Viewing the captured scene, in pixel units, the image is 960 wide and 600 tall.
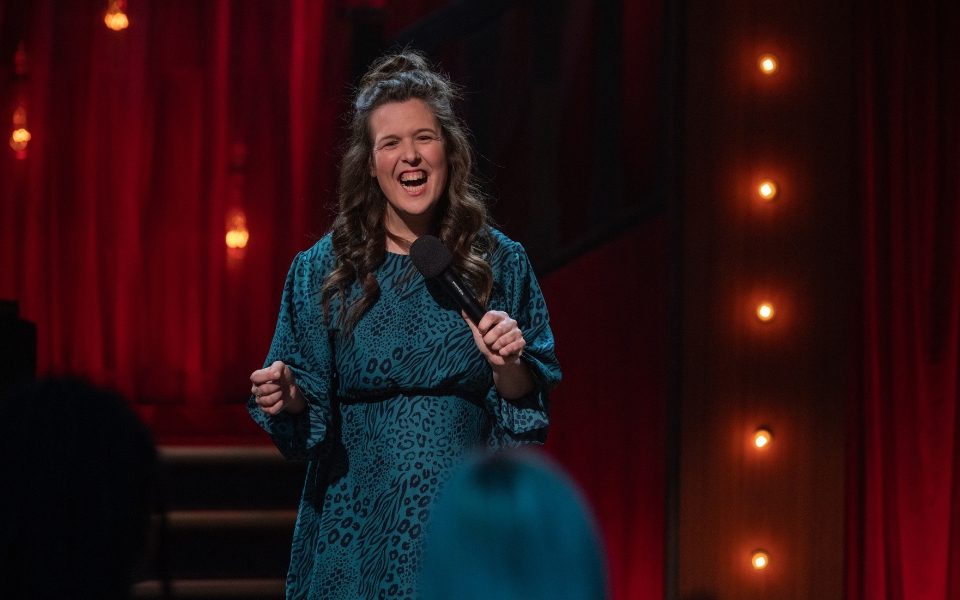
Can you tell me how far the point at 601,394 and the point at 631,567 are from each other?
586 mm

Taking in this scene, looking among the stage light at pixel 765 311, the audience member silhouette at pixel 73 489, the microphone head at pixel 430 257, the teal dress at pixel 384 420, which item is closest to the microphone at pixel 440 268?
the microphone head at pixel 430 257

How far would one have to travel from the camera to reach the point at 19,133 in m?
3.97

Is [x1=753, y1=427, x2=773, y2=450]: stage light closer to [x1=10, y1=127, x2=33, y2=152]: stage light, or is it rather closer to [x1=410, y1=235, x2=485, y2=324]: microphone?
[x1=410, y1=235, x2=485, y2=324]: microphone

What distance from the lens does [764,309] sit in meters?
3.54

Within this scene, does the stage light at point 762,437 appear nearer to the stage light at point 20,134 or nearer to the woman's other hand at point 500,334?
the woman's other hand at point 500,334

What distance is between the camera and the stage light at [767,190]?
11.6ft

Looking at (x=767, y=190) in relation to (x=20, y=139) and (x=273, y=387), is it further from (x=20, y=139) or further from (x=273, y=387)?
(x=20, y=139)

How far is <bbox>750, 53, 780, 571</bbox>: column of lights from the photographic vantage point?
3.53 m

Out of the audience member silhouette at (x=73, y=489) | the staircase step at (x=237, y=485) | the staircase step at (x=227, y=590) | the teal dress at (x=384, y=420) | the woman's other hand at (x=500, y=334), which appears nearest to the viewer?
the audience member silhouette at (x=73, y=489)

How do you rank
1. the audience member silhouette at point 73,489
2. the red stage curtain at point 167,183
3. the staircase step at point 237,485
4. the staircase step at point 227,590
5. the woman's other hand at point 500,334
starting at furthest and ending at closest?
the red stage curtain at point 167,183, the staircase step at point 237,485, the staircase step at point 227,590, the woman's other hand at point 500,334, the audience member silhouette at point 73,489

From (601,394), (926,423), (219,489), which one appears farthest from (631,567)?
(219,489)

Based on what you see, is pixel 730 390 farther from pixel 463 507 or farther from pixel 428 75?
pixel 463 507

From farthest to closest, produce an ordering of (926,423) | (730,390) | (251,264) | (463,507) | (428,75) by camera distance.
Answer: (251,264)
(926,423)
(730,390)
(428,75)
(463,507)

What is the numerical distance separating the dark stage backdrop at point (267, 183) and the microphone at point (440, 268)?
2126 mm
